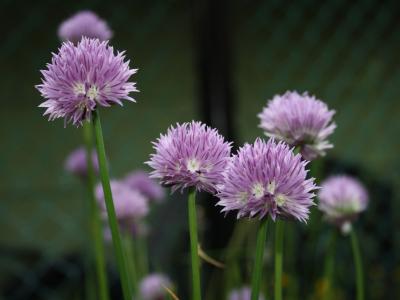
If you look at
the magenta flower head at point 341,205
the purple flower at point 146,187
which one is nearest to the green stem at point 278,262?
the magenta flower head at point 341,205

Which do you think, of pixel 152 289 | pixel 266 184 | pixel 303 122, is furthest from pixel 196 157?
pixel 152 289

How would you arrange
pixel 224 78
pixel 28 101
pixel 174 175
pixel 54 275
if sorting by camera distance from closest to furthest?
1. pixel 174 175
2. pixel 224 78
3. pixel 54 275
4. pixel 28 101

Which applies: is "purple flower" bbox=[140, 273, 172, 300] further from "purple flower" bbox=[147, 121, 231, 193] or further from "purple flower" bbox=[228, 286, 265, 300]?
"purple flower" bbox=[147, 121, 231, 193]

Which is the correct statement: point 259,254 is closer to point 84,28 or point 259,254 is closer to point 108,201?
point 108,201

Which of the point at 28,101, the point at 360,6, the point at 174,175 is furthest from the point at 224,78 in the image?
the point at 174,175

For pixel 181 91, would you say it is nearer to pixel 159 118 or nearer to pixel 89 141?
pixel 159 118
